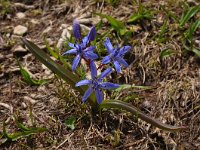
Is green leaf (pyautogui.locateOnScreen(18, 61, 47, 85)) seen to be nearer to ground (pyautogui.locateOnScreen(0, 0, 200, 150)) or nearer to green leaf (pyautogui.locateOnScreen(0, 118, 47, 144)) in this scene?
ground (pyautogui.locateOnScreen(0, 0, 200, 150))

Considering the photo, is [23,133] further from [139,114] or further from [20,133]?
[139,114]

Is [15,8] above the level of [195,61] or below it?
above

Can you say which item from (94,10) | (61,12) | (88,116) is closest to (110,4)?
(94,10)

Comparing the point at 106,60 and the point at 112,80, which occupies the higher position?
the point at 106,60

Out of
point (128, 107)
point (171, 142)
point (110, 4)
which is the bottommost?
point (171, 142)

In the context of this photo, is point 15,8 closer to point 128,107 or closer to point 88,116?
point 88,116

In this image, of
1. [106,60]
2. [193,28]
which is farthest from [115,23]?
[106,60]

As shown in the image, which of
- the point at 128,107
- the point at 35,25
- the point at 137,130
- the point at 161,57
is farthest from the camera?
the point at 35,25

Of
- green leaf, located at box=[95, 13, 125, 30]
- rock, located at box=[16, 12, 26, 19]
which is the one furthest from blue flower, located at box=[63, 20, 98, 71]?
rock, located at box=[16, 12, 26, 19]
